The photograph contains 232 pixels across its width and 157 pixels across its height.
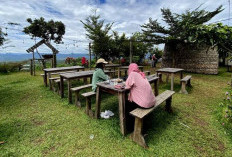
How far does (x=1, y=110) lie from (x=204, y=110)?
5636mm

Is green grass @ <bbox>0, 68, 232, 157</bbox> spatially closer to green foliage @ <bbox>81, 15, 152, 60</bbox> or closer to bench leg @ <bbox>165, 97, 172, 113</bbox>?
bench leg @ <bbox>165, 97, 172, 113</bbox>

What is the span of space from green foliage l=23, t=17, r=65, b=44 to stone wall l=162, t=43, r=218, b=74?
10.5m

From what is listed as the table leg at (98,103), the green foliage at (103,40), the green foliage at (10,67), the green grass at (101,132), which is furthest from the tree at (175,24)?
the green foliage at (10,67)

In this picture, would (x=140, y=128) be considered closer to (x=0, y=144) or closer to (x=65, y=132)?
(x=65, y=132)

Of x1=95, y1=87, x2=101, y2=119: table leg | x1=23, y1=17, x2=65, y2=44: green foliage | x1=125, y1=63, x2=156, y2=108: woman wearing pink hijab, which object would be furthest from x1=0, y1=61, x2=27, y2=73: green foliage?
Result: x1=125, y1=63, x2=156, y2=108: woman wearing pink hijab

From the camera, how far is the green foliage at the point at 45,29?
11086 mm

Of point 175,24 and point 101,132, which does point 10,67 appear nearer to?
point 101,132

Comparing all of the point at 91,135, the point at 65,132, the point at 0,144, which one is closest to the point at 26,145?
the point at 0,144

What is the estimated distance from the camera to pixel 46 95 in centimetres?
463

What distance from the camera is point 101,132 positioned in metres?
2.47

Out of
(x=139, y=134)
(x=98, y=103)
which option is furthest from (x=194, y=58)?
(x=139, y=134)

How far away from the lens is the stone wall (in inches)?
350

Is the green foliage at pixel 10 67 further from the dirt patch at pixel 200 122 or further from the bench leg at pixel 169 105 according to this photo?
the dirt patch at pixel 200 122

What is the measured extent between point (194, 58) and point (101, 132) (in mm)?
9794
